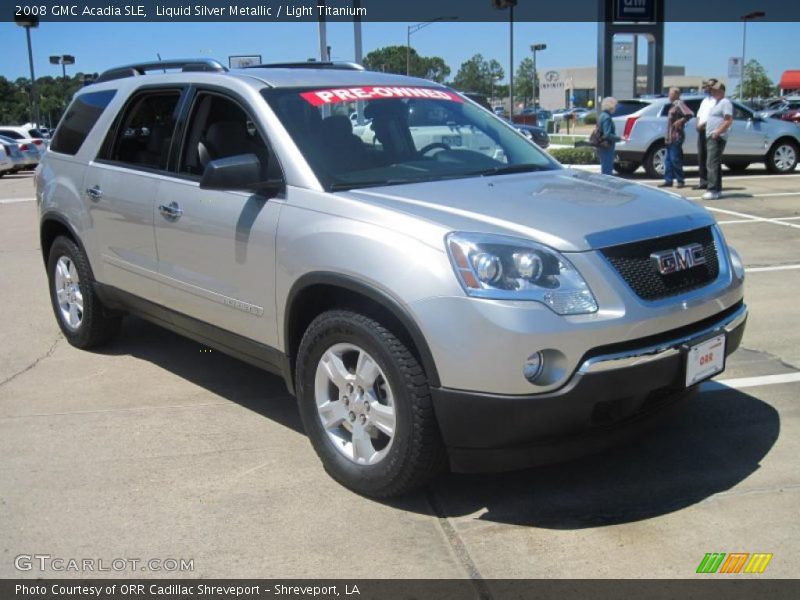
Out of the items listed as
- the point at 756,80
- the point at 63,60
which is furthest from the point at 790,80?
the point at 63,60

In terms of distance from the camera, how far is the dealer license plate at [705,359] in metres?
3.40

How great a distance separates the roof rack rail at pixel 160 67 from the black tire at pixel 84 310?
47.6 inches

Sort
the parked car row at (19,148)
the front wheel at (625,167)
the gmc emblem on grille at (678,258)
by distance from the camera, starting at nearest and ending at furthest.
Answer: the gmc emblem on grille at (678,258) → the front wheel at (625,167) → the parked car row at (19,148)

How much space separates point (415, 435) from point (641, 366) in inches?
36.0

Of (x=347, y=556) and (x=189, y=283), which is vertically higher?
(x=189, y=283)

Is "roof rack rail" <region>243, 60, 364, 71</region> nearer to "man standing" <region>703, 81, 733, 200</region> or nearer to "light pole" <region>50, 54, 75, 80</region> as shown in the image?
"man standing" <region>703, 81, 733, 200</region>

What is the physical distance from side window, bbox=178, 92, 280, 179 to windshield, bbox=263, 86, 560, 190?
28cm

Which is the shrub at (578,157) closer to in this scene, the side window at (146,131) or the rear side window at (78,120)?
the rear side window at (78,120)

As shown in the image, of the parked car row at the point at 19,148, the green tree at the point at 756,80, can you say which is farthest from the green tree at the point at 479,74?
the parked car row at the point at 19,148

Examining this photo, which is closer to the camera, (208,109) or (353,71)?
(208,109)

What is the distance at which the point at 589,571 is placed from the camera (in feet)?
9.84

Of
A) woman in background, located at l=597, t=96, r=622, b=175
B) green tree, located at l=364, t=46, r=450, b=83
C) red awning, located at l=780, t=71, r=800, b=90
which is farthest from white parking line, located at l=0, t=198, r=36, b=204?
red awning, located at l=780, t=71, r=800, b=90

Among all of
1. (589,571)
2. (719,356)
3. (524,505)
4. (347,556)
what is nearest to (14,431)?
(347,556)
